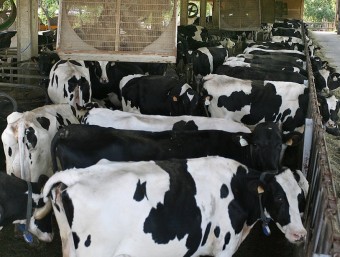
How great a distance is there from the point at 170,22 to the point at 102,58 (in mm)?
860

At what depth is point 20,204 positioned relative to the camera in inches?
158

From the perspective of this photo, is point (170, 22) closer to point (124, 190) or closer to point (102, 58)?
point (102, 58)

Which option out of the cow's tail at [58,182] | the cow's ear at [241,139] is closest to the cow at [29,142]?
the cow's tail at [58,182]

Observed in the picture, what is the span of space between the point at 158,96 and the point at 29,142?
324 cm

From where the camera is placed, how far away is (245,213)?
13.3ft

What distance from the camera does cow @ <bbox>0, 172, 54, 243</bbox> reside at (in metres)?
3.94

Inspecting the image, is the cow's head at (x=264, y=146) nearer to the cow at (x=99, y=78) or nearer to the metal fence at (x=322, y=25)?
the cow at (x=99, y=78)

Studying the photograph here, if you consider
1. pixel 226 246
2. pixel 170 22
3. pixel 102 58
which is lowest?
pixel 226 246

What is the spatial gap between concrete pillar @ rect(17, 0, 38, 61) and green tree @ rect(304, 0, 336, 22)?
5554 centimetres

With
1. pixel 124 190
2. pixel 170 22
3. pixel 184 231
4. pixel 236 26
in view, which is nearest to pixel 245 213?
pixel 184 231

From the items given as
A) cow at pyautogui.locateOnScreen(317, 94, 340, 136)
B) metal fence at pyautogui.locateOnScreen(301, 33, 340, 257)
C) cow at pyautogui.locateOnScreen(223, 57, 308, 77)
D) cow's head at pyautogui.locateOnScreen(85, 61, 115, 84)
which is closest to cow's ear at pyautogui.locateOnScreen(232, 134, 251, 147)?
metal fence at pyautogui.locateOnScreen(301, 33, 340, 257)

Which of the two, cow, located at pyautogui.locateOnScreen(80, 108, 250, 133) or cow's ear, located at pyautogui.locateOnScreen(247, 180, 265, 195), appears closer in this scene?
cow's ear, located at pyautogui.locateOnScreen(247, 180, 265, 195)

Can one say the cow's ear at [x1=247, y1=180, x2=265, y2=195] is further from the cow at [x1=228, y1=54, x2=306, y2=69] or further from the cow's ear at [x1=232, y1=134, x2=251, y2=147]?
Result: the cow at [x1=228, y1=54, x2=306, y2=69]

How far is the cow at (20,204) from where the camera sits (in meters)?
3.94
